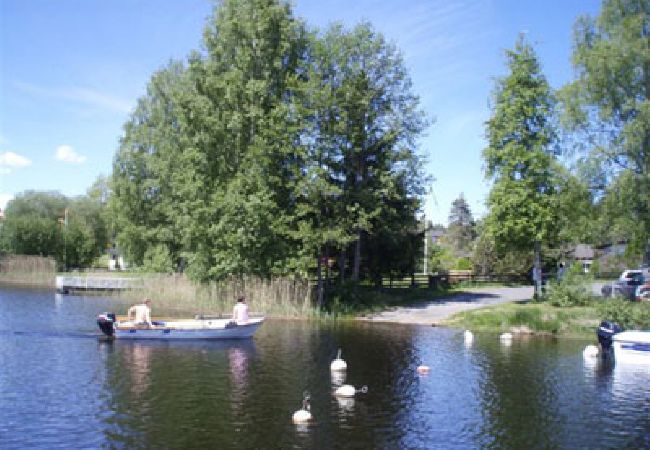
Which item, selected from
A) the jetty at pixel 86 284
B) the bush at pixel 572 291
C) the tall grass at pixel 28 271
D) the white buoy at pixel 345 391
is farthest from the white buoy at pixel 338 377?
the tall grass at pixel 28 271

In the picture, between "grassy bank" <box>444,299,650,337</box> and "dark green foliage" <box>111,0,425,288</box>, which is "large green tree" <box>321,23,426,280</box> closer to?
"dark green foliage" <box>111,0,425,288</box>

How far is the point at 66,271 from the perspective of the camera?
3280 inches

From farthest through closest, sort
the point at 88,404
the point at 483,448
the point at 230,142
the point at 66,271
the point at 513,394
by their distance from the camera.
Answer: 1. the point at 66,271
2. the point at 230,142
3. the point at 513,394
4. the point at 88,404
5. the point at 483,448

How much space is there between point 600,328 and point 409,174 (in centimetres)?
1827

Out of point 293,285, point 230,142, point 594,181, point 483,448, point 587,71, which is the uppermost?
point 587,71

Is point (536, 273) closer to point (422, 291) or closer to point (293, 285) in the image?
point (422, 291)

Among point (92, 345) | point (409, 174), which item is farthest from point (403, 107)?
point (92, 345)

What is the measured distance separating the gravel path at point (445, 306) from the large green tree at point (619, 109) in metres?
10.9

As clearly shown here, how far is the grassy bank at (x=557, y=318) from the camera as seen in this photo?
32.0 m

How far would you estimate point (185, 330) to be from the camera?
1201 inches

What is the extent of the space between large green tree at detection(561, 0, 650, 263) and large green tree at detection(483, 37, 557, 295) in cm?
346

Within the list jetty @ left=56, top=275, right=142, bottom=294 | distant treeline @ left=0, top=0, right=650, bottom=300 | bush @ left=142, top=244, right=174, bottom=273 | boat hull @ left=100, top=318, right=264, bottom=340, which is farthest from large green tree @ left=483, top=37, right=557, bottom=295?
jetty @ left=56, top=275, right=142, bottom=294

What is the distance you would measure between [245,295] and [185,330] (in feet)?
37.0

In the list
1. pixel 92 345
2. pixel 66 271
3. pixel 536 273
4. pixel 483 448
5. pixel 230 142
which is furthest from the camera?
pixel 66 271
